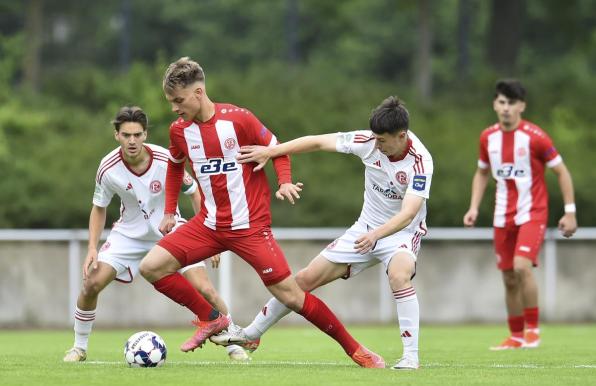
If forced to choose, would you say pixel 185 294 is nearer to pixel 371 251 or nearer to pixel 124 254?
pixel 124 254

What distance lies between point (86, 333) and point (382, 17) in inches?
1271

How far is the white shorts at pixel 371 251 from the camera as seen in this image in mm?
8766

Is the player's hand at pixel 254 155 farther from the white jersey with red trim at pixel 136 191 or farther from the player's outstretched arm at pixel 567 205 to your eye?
the player's outstretched arm at pixel 567 205

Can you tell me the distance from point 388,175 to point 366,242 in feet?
2.25

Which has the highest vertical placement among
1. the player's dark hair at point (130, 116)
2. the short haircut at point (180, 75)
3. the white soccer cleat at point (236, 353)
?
the short haircut at point (180, 75)

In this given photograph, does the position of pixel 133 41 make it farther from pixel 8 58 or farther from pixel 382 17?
pixel 8 58

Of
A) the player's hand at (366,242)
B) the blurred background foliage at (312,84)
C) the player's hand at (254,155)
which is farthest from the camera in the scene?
the blurred background foliage at (312,84)

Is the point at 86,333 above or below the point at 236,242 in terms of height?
below

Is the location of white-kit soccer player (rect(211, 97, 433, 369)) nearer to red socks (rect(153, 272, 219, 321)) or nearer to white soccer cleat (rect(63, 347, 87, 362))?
red socks (rect(153, 272, 219, 321))

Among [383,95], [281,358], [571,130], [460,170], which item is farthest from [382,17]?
[281,358]

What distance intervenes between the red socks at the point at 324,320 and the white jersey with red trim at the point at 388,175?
2.44 feet

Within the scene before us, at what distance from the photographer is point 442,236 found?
19.4m

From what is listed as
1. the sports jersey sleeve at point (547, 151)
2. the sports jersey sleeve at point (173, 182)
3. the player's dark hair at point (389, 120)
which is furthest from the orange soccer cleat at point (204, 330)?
the sports jersey sleeve at point (547, 151)

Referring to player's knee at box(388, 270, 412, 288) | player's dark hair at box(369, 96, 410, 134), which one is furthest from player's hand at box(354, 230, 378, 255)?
player's dark hair at box(369, 96, 410, 134)
